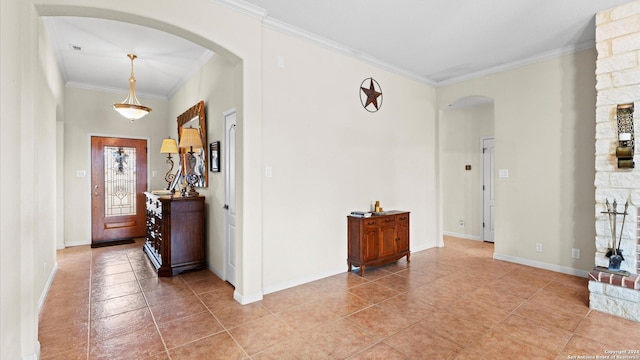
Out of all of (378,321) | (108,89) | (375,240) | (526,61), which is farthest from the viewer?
(108,89)

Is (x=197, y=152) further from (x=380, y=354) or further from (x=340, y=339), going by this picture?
(x=380, y=354)

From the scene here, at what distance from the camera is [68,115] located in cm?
567

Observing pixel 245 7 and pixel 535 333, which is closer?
pixel 535 333

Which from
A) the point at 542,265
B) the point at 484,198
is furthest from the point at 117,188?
the point at 542,265

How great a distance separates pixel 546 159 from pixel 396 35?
275 cm

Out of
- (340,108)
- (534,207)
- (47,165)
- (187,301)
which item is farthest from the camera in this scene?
(534,207)

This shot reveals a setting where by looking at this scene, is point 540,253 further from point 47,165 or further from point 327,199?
point 47,165

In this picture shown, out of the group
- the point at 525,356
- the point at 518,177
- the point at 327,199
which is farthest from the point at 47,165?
the point at 518,177

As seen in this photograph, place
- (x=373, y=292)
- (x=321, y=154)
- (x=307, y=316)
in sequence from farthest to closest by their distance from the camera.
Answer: (x=321, y=154)
(x=373, y=292)
(x=307, y=316)

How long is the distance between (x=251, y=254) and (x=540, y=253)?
404 cm

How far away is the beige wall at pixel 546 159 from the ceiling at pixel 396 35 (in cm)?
32

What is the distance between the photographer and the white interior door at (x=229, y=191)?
11.9ft

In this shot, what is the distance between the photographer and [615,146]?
3.13 meters

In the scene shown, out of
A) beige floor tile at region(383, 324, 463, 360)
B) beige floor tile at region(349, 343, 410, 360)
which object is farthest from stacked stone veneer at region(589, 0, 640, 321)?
beige floor tile at region(349, 343, 410, 360)
